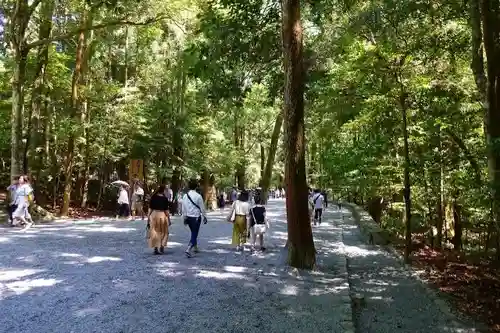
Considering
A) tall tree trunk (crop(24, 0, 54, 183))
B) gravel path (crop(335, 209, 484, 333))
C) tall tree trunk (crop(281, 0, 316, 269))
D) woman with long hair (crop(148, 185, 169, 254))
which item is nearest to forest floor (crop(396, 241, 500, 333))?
gravel path (crop(335, 209, 484, 333))

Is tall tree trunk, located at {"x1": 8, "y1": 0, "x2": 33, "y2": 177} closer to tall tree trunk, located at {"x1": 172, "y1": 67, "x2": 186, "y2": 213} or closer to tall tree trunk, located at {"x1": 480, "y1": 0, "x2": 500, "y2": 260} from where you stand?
tall tree trunk, located at {"x1": 172, "y1": 67, "x2": 186, "y2": 213}

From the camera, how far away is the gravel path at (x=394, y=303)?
7.25 metres

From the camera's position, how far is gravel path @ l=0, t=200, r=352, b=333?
20.5ft

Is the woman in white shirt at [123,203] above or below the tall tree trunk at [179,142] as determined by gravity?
Result: below

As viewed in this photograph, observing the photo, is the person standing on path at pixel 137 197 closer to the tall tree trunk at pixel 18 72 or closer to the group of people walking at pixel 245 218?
the tall tree trunk at pixel 18 72

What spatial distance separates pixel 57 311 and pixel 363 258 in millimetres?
8579

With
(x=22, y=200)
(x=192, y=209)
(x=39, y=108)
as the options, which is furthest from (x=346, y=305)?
(x=39, y=108)

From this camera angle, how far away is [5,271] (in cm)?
884

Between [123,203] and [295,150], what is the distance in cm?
1306

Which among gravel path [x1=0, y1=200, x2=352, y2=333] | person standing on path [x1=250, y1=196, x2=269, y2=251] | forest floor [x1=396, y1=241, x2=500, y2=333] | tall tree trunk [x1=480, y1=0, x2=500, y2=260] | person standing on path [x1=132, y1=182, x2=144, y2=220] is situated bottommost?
forest floor [x1=396, y1=241, x2=500, y2=333]

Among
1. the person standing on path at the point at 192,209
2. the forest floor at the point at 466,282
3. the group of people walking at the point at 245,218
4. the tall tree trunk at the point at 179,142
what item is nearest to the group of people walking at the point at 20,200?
the person standing on path at the point at 192,209

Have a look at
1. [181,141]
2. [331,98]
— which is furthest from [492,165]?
[181,141]

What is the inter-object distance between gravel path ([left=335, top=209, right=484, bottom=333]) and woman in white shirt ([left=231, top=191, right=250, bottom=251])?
286 centimetres

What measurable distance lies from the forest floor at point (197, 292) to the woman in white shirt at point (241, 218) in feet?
1.17
